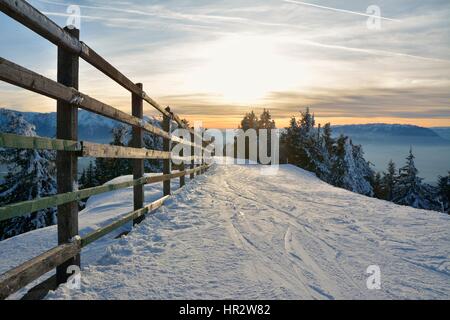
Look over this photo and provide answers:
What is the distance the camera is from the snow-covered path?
281cm

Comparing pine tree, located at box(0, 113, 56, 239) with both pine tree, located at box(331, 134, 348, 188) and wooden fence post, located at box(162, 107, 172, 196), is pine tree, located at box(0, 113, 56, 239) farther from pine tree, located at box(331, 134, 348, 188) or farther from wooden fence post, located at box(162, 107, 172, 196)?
pine tree, located at box(331, 134, 348, 188)

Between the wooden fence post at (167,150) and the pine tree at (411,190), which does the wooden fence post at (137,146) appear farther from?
the pine tree at (411,190)

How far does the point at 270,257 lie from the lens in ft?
11.9

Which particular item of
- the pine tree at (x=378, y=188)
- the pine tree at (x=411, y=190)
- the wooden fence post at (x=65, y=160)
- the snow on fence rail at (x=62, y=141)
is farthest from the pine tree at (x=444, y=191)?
the wooden fence post at (x=65, y=160)

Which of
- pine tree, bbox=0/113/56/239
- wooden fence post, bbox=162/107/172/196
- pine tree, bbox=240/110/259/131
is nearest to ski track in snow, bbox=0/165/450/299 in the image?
wooden fence post, bbox=162/107/172/196

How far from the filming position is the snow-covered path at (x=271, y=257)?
281 centimetres

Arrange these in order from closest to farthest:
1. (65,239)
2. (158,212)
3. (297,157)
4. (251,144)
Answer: (65,239)
(158,212)
(297,157)
(251,144)

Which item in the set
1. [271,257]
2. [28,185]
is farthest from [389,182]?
[271,257]

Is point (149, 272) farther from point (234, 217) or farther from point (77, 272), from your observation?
point (234, 217)

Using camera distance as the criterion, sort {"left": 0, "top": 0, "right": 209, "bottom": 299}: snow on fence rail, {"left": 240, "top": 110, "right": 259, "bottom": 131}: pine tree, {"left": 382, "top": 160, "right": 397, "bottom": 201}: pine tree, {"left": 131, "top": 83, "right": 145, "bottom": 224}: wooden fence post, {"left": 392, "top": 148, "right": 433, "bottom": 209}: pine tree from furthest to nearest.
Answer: {"left": 240, "top": 110, "right": 259, "bottom": 131}: pine tree, {"left": 382, "top": 160, "right": 397, "bottom": 201}: pine tree, {"left": 392, "top": 148, "right": 433, "bottom": 209}: pine tree, {"left": 131, "top": 83, "right": 145, "bottom": 224}: wooden fence post, {"left": 0, "top": 0, "right": 209, "bottom": 299}: snow on fence rail
